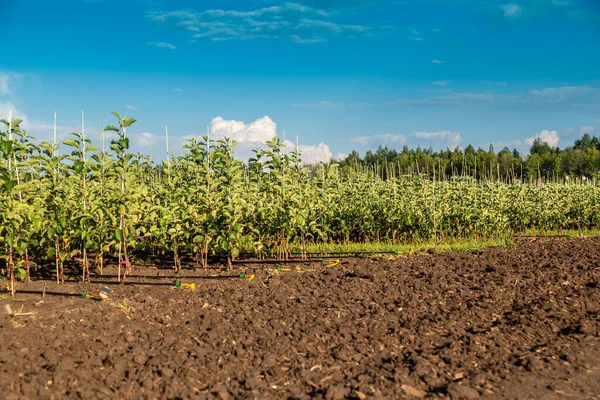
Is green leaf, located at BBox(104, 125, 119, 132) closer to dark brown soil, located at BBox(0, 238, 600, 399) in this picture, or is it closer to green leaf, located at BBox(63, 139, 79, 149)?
green leaf, located at BBox(63, 139, 79, 149)

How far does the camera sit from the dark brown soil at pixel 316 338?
397 centimetres

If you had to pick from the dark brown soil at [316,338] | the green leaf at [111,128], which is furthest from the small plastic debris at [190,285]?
the green leaf at [111,128]

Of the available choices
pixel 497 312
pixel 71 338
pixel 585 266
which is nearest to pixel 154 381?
pixel 71 338

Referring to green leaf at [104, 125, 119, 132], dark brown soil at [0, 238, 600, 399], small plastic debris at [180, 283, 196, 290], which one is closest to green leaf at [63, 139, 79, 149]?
green leaf at [104, 125, 119, 132]

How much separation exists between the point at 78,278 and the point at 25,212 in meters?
1.97

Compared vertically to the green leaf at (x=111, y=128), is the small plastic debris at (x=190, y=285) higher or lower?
lower

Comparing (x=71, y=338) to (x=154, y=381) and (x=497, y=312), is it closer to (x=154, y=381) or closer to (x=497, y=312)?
(x=154, y=381)

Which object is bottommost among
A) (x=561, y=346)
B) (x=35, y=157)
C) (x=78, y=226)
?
(x=561, y=346)

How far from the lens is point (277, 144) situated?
374 inches

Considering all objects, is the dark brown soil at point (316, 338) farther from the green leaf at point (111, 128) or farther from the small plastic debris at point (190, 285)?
the green leaf at point (111, 128)

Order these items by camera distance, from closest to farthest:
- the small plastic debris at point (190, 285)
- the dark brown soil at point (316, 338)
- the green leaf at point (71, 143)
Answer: the dark brown soil at point (316, 338) < the green leaf at point (71, 143) < the small plastic debris at point (190, 285)

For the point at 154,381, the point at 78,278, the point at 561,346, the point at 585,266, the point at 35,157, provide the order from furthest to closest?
the point at 585,266, the point at 78,278, the point at 35,157, the point at 561,346, the point at 154,381

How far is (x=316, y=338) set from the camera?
5.02 meters

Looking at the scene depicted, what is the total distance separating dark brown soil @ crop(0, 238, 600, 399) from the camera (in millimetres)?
3967
